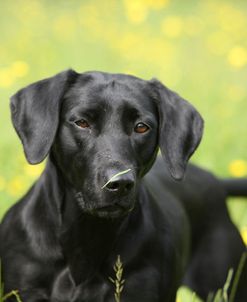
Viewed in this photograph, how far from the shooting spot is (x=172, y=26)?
14.9 meters

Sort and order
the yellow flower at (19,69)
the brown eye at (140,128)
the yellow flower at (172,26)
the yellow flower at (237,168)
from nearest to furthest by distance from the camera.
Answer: the brown eye at (140,128) < the yellow flower at (237,168) < the yellow flower at (19,69) < the yellow flower at (172,26)

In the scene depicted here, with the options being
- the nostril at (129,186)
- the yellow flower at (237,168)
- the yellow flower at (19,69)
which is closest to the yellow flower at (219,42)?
the yellow flower at (19,69)

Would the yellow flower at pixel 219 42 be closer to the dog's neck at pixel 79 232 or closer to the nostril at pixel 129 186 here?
the dog's neck at pixel 79 232

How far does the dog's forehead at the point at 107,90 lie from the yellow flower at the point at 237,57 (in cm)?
778

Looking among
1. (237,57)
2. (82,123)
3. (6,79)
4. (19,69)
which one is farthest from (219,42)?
(82,123)

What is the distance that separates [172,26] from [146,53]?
1.82 m

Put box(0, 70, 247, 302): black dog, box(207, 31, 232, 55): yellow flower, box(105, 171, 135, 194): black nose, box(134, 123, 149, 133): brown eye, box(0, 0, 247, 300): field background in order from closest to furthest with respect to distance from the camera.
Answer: box(105, 171, 135, 194): black nose, box(0, 70, 247, 302): black dog, box(134, 123, 149, 133): brown eye, box(0, 0, 247, 300): field background, box(207, 31, 232, 55): yellow flower

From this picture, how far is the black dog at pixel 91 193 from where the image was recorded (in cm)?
477

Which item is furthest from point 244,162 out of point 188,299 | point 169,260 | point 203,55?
point 203,55

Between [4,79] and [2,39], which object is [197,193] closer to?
[4,79]

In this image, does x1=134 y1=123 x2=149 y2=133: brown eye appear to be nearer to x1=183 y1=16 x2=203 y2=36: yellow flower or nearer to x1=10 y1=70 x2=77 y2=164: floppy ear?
x1=10 y1=70 x2=77 y2=164: floppy ear

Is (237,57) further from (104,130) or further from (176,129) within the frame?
(104,130)

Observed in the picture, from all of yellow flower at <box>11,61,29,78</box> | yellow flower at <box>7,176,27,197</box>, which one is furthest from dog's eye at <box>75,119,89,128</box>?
yellow flower at <box>11,61,29,78</box>

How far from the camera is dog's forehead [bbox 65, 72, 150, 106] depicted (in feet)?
16.0
